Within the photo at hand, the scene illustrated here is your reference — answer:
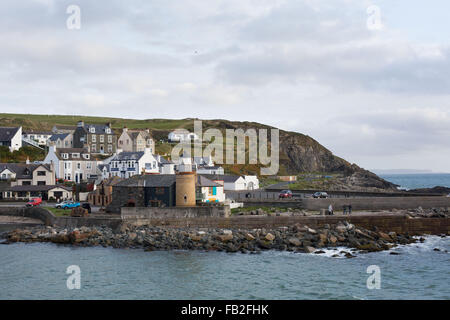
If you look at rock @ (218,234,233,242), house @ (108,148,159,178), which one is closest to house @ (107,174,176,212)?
rock @ (218,234,233,242)

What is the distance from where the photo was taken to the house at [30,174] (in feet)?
262

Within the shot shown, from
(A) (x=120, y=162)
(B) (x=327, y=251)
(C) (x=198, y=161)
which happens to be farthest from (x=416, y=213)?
(C) (x=198, y=161)

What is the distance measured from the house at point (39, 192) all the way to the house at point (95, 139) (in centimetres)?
3373

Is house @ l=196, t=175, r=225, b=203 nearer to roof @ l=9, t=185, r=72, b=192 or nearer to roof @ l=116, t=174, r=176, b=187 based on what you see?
roof @ l=116, t=174, r=176, b=187

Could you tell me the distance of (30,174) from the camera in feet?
263

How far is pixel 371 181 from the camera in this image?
127938mm

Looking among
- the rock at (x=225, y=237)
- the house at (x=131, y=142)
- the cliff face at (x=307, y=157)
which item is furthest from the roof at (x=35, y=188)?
the cliff face at (x=307, y=157)

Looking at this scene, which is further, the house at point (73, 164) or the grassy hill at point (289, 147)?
the grassy hill at point (289, 147)

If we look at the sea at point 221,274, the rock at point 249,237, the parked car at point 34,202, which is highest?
the parked car at point 34,202

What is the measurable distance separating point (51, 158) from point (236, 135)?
9172 centimetres

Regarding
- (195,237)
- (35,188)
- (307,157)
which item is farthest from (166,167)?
(307,157)

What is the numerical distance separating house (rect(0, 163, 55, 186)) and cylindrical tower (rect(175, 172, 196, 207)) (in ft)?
124

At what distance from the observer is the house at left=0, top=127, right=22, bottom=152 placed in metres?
105

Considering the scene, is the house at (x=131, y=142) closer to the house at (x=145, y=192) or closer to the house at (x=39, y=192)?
the house at (x=39, y=192)
